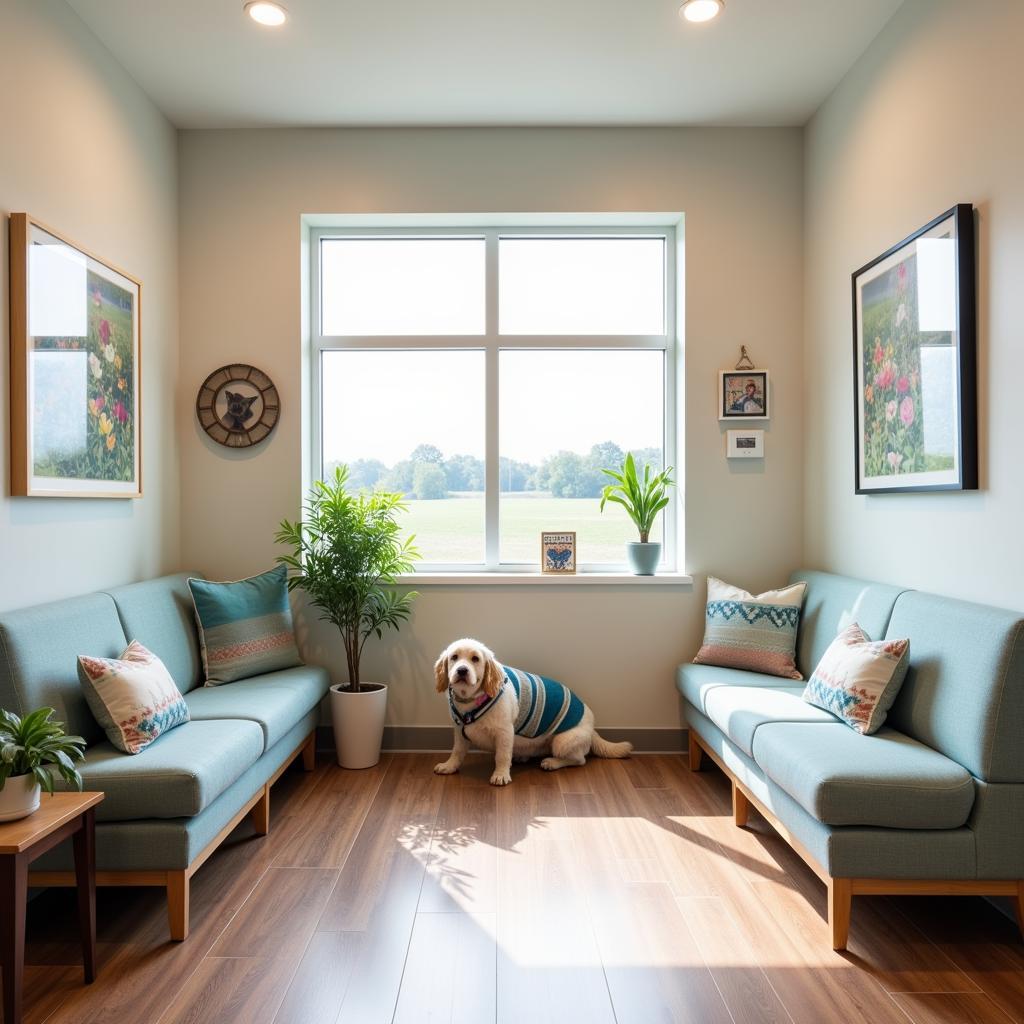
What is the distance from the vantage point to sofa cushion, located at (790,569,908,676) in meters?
2.76

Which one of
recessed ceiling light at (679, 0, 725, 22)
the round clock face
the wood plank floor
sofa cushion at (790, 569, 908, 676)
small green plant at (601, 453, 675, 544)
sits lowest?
the wood plank floor

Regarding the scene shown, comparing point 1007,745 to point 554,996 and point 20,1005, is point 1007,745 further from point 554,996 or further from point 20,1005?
point 20,1005

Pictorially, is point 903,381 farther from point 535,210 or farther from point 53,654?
point 53,654

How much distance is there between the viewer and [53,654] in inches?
92.0

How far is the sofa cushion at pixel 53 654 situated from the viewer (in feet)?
7.13

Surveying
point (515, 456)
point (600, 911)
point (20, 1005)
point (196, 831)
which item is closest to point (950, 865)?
point (600, 911)

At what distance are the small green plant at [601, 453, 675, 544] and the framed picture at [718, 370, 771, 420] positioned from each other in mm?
451

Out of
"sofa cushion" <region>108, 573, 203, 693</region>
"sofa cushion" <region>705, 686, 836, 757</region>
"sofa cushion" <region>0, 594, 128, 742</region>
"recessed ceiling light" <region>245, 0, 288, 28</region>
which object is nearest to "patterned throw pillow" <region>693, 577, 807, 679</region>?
"sofa cushion" <region>705, 686, 836, 757</region>

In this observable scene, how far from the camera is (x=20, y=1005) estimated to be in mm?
1727

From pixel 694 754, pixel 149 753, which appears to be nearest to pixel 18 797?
pixel 149 753

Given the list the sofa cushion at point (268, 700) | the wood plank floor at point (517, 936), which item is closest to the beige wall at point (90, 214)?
the sofa cushion at point (268, 700)

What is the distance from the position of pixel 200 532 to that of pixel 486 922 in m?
2.43

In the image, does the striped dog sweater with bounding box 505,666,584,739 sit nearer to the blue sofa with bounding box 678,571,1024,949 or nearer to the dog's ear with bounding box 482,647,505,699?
the dog's ear with bounding box 482,647,505,699

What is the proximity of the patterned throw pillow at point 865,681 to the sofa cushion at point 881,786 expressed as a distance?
0.62 ft
